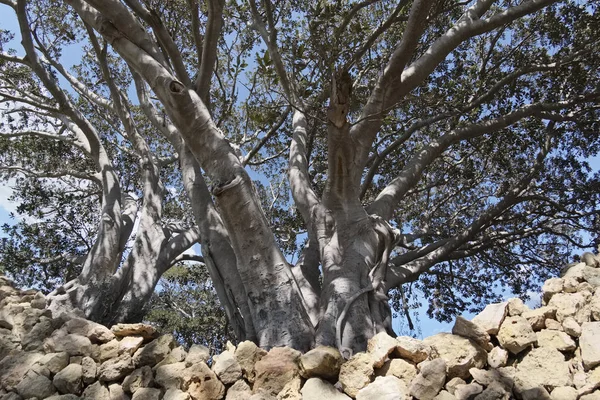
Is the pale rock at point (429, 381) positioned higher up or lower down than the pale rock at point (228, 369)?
lower down

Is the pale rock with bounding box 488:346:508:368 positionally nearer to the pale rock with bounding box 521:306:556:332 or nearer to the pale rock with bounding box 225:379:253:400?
the pale rock with bounding box 521:306:556:332

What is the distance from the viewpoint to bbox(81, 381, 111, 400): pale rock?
3.05m

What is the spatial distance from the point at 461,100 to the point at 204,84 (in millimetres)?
4054

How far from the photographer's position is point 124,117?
7793 millimetres

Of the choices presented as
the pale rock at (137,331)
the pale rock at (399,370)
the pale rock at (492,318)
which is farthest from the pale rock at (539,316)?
the pale rock at (137,331)

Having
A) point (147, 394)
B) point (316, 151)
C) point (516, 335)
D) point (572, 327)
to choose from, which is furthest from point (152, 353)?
point (316, 151)

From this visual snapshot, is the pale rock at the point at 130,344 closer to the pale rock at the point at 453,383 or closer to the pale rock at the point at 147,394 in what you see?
the pale rock at the point at 147,394

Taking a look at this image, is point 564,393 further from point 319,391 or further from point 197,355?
point 197,355

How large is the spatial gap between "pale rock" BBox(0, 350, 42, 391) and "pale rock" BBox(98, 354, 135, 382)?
0.51 m

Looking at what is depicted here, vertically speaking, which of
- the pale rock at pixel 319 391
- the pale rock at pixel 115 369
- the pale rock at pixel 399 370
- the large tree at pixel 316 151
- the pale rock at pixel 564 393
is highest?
the large tree at pixel 316 151

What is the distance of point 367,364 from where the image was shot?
2.74 m

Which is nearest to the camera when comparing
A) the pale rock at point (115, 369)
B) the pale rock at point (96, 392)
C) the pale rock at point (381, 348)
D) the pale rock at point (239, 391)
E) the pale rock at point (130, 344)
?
the pale rock at point (381, 348)

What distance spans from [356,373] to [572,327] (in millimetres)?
1251

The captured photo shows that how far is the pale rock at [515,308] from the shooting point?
2902 millimetres
